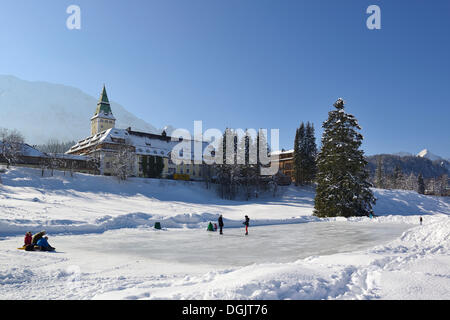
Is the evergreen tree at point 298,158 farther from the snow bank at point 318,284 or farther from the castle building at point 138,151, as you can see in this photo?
the snow bank at point 318,284

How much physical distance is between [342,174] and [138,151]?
52055 millimetres

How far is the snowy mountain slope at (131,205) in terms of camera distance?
23250 millimetres

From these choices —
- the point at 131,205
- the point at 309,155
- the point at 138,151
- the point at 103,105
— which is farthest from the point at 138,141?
the point at 309,155

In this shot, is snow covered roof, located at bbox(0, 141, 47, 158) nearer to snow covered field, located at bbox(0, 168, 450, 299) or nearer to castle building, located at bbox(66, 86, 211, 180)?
castle building, located at bbox(66, 86, 211, 180)

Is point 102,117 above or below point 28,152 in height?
above

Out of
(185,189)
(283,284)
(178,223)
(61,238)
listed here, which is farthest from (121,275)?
(185,189)

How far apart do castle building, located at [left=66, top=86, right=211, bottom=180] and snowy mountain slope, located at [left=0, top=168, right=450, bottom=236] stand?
879cm

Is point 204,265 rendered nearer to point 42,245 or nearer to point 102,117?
point 42,245

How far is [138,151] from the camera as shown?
72938 mm

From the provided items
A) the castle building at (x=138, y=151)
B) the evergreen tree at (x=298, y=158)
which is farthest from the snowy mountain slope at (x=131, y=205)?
the castle building at (x=138, y=151)

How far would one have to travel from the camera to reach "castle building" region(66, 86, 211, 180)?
2618 inches

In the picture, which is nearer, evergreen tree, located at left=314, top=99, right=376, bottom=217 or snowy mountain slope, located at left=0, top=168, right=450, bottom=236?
snowy mountain slope, located at left=0, top=168, right=450, bottom=236

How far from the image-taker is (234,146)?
Answer: 70375 mm

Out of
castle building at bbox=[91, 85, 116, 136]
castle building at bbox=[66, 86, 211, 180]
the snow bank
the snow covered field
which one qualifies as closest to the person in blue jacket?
the snow covered field
